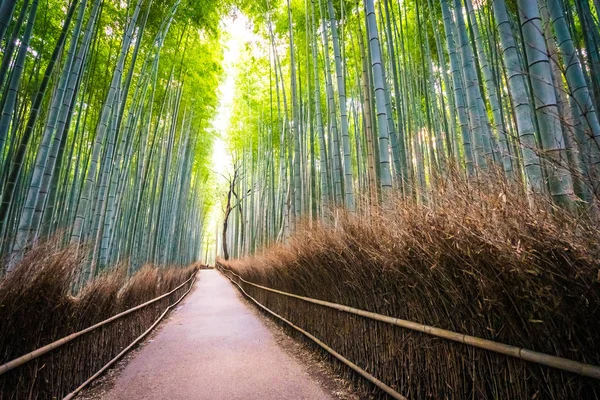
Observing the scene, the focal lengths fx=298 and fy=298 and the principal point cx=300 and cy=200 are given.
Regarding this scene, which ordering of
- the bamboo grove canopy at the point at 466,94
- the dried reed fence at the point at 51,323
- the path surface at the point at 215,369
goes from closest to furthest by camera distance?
the bamboo grove canopy at the point at 466,94 → the dried reed fence at the point at 51,323 → the path surface at the point at 215,369

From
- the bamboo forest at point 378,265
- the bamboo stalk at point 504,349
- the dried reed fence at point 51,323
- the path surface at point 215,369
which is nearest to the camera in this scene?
the bamboo stalk at point 504,349

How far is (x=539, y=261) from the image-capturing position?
96 centimetres

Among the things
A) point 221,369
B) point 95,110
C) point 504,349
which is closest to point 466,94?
point 504,349

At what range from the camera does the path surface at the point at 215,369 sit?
90.5 inches

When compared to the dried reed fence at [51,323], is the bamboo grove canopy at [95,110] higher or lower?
higher

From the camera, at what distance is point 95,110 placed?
210 inches

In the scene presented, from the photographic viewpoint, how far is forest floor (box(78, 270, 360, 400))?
230 centimetres

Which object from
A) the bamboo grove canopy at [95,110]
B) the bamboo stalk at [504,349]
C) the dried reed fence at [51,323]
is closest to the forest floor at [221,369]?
the dried reed fence at [51,323]

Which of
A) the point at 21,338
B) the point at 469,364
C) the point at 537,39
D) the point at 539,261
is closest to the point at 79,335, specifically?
the point at 21,338

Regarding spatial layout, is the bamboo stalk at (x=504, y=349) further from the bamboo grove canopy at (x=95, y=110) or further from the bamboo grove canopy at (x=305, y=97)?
the bamboo grove canopy at (x=95, y=110)

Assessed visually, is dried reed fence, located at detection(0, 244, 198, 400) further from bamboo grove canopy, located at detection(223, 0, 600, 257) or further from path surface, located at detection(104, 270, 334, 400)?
bamboo grove canopy, located at detection(223, 0, 600, 257)

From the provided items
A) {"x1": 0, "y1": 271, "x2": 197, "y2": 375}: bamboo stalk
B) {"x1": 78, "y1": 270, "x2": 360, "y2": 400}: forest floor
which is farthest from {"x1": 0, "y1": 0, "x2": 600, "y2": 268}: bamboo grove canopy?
{"x1": 78, "y1": 270, "x2": 360, "y2": 400}: forest floor

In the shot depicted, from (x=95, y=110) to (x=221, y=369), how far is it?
5.01m

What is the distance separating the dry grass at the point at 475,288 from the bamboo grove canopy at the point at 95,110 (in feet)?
7.44
